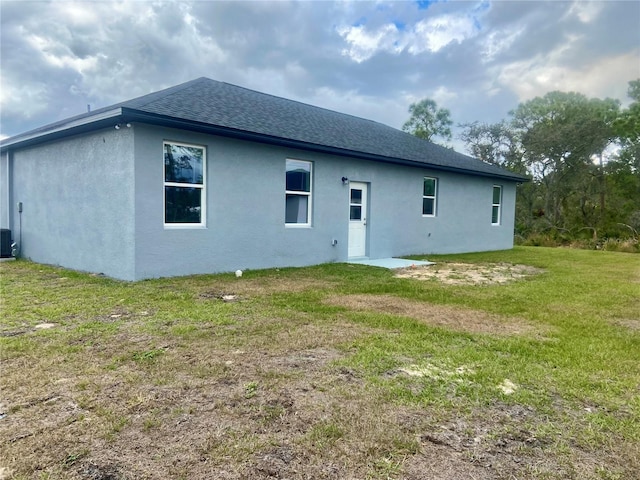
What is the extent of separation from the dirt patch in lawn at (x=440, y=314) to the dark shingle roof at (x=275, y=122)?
14.1 ft

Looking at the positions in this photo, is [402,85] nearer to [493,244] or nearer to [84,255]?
[493,244]

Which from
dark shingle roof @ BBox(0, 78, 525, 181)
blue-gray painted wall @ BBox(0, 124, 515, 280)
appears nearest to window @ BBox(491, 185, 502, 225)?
dark shingle roof @ BBox(0, 78, 525, 181)

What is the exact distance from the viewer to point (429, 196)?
43.9 feet

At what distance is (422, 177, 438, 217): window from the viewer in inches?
521

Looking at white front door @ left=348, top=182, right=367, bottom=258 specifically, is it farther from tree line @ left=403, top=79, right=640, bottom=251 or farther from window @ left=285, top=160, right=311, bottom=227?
tree line @ left=403, top=79, right=640, bottom=251

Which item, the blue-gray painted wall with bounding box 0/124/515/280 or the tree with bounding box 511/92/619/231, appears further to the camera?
the tree with bounding box 511/92/619/231

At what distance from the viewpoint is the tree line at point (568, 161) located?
23.9 metres

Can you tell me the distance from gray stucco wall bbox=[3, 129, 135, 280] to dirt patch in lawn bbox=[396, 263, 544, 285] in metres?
5.61

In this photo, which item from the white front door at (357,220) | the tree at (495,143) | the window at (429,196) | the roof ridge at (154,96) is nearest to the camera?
the roof ridge at (154,96)

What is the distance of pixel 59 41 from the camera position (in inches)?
481

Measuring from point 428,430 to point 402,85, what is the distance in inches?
820

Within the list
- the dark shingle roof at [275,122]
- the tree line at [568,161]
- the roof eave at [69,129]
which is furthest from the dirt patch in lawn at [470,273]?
the tree line at [568,161]

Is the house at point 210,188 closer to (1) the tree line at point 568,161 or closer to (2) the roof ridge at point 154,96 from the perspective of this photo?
(2) the roof ridge at point 154,96

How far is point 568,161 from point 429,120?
1229cm
